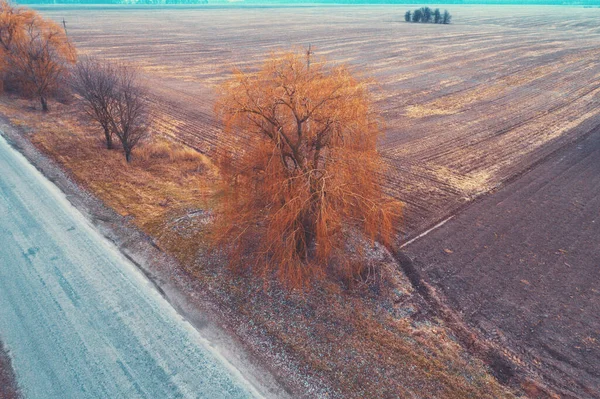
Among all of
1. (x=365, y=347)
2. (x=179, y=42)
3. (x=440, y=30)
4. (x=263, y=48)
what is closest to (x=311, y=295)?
(x=365, y=347)

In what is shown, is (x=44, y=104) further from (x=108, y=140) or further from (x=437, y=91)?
(x=437, y=91)

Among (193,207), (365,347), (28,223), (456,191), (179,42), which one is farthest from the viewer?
(179,42)

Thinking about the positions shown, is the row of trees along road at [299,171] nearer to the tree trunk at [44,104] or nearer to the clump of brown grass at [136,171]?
the clump of brown grass at [136,171]

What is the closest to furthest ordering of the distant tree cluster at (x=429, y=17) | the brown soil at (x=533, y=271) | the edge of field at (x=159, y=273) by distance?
the edge of field at (x=159, y=273) → the brown soil at (x=533, y=271) → the distant tree cluster at (x=429, y=17)

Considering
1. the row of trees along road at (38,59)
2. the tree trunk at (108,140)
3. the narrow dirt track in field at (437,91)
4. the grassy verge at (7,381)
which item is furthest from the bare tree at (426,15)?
the grassy verge at (7,381)

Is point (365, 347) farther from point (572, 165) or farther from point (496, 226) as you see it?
point (572, 165)

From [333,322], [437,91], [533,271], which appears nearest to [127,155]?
[333,322]
